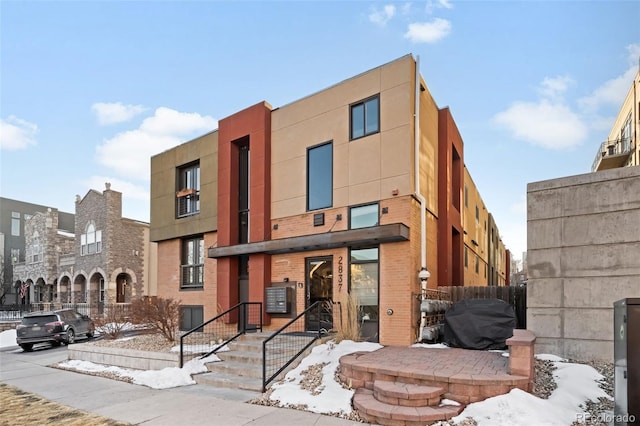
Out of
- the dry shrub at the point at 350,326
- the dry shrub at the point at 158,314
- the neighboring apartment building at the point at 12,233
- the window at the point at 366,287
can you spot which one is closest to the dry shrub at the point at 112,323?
the dry shrub at the point at 158,314

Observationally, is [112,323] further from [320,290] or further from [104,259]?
[104,259]

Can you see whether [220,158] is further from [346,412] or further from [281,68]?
[346,412]

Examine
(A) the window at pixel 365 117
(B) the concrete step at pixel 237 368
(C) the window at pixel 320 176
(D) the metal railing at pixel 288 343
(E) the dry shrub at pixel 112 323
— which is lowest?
(E) the dry shrub at pixel 112 323

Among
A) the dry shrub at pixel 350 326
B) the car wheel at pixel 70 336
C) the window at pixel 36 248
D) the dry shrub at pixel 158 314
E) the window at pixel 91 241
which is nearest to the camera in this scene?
the dry shrub at pixel 350 326

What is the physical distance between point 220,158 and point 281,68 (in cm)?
367

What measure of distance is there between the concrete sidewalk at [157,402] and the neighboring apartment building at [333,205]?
12.8 feet

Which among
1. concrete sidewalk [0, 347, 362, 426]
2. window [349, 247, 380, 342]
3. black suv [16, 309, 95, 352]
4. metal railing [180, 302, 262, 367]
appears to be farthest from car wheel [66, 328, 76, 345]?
window [349, 247, 380, 342]

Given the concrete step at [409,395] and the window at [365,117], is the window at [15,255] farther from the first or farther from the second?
the concrete step at [409,395]

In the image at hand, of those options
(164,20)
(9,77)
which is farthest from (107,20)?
(9,77)

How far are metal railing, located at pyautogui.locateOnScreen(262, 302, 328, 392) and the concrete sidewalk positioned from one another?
759 millimetres

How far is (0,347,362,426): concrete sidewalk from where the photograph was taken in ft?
19.7

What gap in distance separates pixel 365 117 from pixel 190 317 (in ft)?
31.5

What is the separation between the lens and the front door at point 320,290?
420 inches

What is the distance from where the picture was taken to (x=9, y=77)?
41.9 ft
